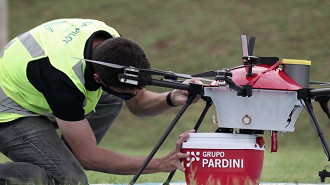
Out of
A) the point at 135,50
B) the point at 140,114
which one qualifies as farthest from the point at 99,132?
the point at 135,50

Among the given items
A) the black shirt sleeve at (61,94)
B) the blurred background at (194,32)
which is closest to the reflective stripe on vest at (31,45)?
the black shirt sleeve at (61,94)

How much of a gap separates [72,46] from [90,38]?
4.9 inches

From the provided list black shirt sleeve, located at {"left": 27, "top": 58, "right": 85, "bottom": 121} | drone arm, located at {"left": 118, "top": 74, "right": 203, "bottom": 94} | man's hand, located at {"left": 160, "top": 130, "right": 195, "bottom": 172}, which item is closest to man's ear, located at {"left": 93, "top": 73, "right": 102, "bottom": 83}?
black shirt sleeve, located at {"left": 27, "top": 58, "right": 85, "bottom": 121}

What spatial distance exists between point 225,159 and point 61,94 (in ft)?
3.52

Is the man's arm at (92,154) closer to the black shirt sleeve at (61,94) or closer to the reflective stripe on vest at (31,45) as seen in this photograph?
the black shirt sleeve at (61,94)

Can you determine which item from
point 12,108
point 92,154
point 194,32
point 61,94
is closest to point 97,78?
point 61,94

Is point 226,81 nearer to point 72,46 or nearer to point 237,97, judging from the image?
point 237,97

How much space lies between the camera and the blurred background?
1582 cm

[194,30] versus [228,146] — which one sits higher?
[228,146]

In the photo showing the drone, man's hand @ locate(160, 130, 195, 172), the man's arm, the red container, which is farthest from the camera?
the man's arm

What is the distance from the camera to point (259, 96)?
456cm

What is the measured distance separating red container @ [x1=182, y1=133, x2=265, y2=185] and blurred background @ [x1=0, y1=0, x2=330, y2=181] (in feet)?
32.3

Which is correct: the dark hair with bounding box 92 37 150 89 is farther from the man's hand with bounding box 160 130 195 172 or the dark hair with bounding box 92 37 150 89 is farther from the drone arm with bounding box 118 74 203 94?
the man's hand with bounding box 160 130 195 172

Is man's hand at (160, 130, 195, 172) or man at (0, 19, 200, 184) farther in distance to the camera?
man at (0, 19, 200, 184)
